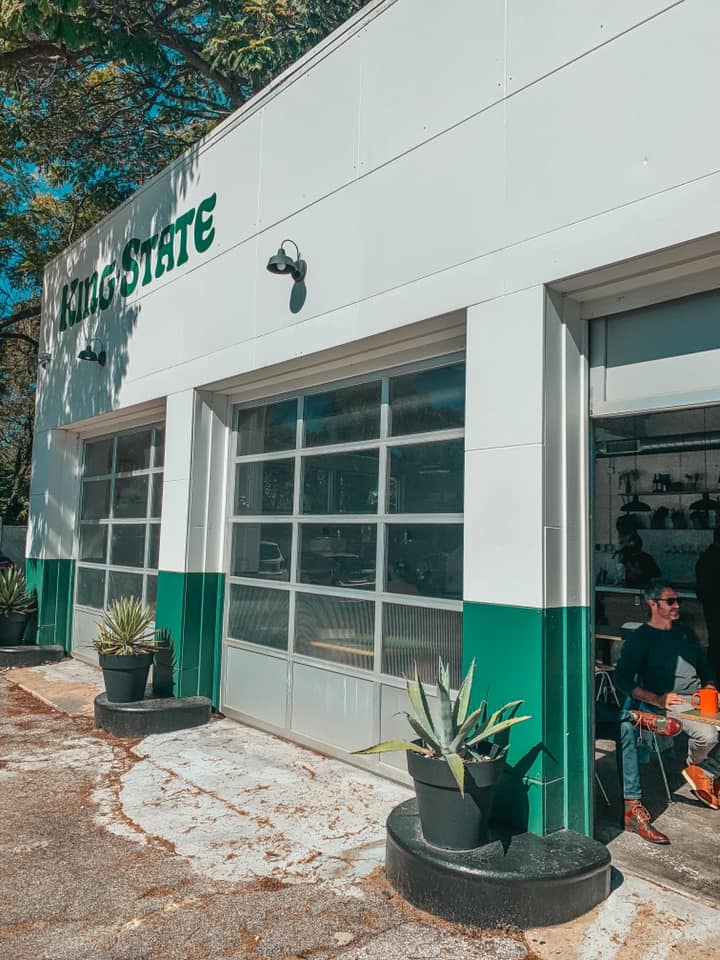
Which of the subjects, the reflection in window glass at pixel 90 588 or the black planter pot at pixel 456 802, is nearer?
the black planter pot at pixel 456 802

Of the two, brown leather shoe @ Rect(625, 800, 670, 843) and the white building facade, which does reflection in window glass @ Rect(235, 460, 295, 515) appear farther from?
brown leather shoe @ Rect(625, 800, 670, 843)

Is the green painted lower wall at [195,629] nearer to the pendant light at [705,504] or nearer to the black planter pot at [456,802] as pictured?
the black planter pot at [456,802]

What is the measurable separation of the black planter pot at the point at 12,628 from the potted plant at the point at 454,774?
764cm

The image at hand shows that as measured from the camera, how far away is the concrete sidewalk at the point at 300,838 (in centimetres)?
312

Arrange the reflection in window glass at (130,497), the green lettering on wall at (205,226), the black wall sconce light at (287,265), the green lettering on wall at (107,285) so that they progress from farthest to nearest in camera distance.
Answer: the green lettering on wall at (107,285) < the reflection in window glass at (130,497) < the green lettering on wall at (205,226) < the black wall sconce light at (287,265)

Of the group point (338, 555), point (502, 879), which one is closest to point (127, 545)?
point (338, 555)

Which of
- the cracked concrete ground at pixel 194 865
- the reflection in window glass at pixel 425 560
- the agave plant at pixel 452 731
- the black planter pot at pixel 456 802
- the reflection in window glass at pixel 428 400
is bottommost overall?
the cracked concrete ground at pixel 194 865

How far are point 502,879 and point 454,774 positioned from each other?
0.47 m

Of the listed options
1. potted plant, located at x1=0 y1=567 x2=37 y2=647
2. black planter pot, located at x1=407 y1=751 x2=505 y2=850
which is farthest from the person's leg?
potted plant, located at x1=0 y1=567 x2=37 y2=647

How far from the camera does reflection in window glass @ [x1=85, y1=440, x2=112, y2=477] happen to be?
9.74 m

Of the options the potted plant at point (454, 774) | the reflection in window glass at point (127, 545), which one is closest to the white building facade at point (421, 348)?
the reflection in window glass at point (127, 545)

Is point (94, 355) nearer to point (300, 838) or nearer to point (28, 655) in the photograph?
point (28, 655)

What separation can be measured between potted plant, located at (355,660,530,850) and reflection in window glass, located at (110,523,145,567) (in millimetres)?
5596

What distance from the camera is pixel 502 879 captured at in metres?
3.26
